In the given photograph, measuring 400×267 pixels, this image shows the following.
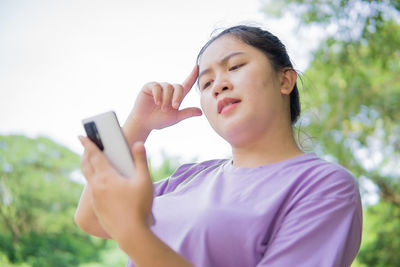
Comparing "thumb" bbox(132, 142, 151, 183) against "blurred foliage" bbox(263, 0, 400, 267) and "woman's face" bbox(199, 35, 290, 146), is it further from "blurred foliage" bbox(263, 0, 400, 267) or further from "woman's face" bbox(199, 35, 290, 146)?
"blurred foliage" bbox(263, 0, 400, 267)

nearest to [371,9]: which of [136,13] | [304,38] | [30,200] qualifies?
[304,38]

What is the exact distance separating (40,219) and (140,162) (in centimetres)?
975

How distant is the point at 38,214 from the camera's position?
930cm

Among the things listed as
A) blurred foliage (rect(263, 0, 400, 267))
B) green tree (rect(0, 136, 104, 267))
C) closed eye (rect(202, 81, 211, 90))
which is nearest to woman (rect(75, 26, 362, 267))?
closed eye (rect(202, 81, 211, 90))

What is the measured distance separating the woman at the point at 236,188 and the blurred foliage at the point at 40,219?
8.76m

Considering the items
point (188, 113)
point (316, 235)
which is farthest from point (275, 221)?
point (188, 113)

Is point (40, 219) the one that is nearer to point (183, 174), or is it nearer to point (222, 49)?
point (183, 174)

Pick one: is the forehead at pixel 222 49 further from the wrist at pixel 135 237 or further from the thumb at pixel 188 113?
the wrist at pixel 135 237

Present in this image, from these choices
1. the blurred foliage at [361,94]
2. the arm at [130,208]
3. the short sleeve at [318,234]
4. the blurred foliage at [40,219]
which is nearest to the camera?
the arm at [130,208]

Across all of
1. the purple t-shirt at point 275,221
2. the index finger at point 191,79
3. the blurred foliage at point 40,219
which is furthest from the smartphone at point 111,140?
the blurred foliage at point 40,219

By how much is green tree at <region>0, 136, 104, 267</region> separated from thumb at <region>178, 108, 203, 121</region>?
29.1 ft

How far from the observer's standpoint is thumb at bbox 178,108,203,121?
1.05 metres

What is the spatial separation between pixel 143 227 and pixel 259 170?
0.40m

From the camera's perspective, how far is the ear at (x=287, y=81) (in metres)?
1.01
